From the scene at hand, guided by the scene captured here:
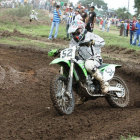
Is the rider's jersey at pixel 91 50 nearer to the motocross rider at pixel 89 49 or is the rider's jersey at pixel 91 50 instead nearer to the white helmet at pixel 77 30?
the motocross rider at pixel 89 49

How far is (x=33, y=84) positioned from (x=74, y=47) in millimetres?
2963

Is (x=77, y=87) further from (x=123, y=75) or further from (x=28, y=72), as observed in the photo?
(x=123, y=75)

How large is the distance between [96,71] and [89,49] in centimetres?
57

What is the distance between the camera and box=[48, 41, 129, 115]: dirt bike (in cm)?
545

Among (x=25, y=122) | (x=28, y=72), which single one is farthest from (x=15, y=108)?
(x=28, y=72)

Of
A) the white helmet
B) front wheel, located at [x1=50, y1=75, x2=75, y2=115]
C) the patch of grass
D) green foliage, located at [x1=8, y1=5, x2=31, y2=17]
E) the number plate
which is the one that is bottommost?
the patch of grass

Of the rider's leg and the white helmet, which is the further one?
the rider's leg

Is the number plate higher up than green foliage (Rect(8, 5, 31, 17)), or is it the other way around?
the number plate

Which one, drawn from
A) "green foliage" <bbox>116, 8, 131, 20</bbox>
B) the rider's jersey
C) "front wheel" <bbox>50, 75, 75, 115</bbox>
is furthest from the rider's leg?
"green foliage" <bbox>116, 8, 131, 20</bbox>

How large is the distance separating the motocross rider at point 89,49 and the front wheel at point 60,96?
30.5 inches

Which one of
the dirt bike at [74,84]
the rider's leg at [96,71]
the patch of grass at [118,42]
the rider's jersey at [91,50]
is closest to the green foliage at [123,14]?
the patch of grass at [118,42]

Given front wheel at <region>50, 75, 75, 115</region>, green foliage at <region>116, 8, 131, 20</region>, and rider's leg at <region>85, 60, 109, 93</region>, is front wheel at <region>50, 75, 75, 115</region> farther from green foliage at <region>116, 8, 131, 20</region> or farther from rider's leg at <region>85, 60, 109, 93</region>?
green foliage at <region>116, 8, 131, 20</region>

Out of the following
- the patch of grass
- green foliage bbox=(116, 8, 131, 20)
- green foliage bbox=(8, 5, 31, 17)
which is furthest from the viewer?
green foliage bbox=(116, 8, 131, 20)

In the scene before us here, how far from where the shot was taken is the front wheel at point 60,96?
529 centimetres
